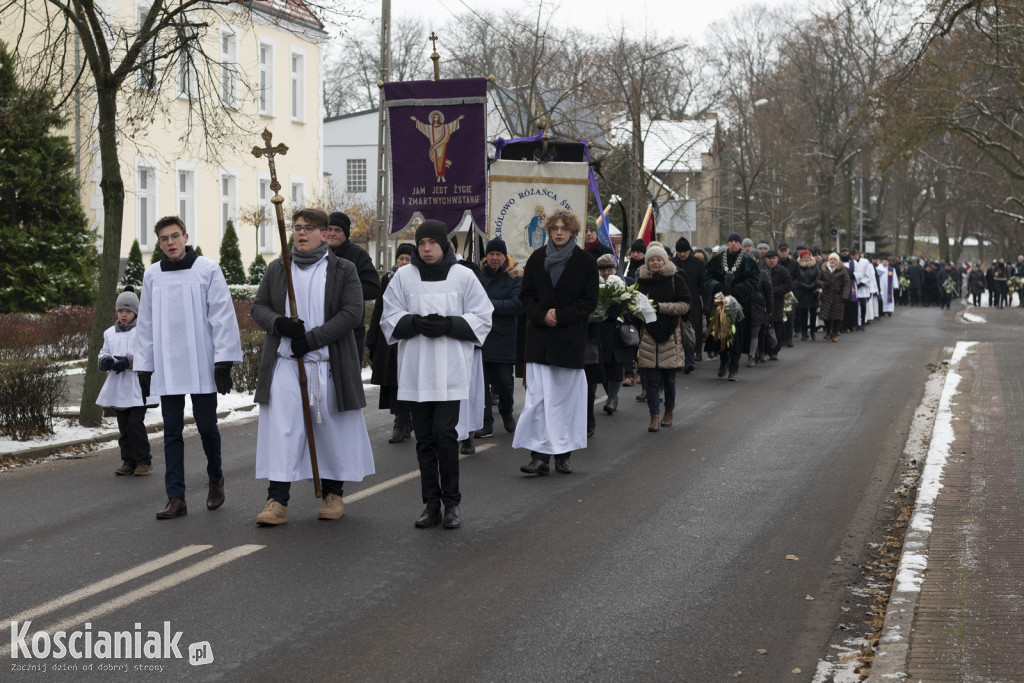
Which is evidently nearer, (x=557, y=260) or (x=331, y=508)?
(x=331, y=508)

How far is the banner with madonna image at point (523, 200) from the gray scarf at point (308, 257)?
802cm

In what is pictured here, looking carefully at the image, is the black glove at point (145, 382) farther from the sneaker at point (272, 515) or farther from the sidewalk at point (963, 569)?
the sidewalk at point (963, 569)

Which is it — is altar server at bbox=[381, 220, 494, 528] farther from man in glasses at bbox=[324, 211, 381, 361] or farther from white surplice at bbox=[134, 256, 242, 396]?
man in glasses at bbox=[324, 211, 381, 361]

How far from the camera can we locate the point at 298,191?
37.0 metres

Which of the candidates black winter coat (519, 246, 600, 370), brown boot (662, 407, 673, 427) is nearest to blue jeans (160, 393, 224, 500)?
black winter coat (519, 246, 600, 370)

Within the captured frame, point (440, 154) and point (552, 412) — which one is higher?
point (440, 154)

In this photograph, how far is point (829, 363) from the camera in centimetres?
2112

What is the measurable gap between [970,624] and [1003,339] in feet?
75.6

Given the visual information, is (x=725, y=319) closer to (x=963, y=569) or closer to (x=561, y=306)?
(x=561, y=306)

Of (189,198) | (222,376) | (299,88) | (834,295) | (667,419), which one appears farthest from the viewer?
(299,88)

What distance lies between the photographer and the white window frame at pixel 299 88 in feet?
119

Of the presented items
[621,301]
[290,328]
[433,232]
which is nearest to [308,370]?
[290,328]

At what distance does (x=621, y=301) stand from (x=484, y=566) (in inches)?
220

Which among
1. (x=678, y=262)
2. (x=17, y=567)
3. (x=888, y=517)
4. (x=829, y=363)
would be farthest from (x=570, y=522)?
(x=829, y=363)
